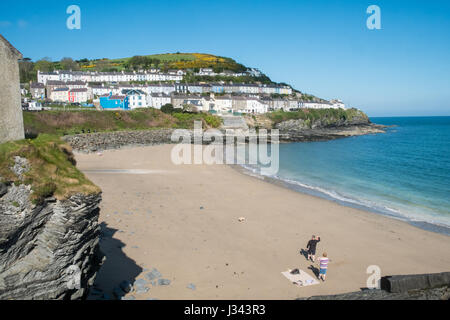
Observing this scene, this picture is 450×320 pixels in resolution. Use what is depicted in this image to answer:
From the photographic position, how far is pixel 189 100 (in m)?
66.9

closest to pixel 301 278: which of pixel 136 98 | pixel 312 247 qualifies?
pixel 312 247

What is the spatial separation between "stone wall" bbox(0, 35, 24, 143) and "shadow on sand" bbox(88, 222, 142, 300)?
412cm

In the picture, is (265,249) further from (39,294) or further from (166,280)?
(39,294)

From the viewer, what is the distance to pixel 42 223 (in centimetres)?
527

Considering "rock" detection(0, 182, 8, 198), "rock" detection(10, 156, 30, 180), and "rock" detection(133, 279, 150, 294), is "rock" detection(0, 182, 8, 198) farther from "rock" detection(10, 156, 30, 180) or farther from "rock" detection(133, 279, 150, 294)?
"rock" detection(133, 279, 150, 294)

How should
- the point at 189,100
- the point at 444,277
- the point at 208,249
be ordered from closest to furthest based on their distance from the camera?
the point at 444,277, the point at 208,249, the point at 189,100

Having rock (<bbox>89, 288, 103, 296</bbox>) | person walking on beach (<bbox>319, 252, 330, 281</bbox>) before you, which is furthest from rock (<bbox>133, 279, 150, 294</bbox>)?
person walking on beach (<bbox>319, 252, 330, 281</bbox>)

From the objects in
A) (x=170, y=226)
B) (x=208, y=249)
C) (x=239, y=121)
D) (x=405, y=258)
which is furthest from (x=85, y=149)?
(x=239, y=121)

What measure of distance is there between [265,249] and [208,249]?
2090 mm

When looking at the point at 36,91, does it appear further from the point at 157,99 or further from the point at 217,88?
the point at 217,88

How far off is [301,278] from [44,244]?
266 inches

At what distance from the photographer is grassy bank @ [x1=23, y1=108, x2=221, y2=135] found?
3303cm

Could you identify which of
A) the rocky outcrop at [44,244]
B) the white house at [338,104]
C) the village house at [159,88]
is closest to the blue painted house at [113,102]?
the village house at [159,88]

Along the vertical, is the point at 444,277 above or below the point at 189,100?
below
